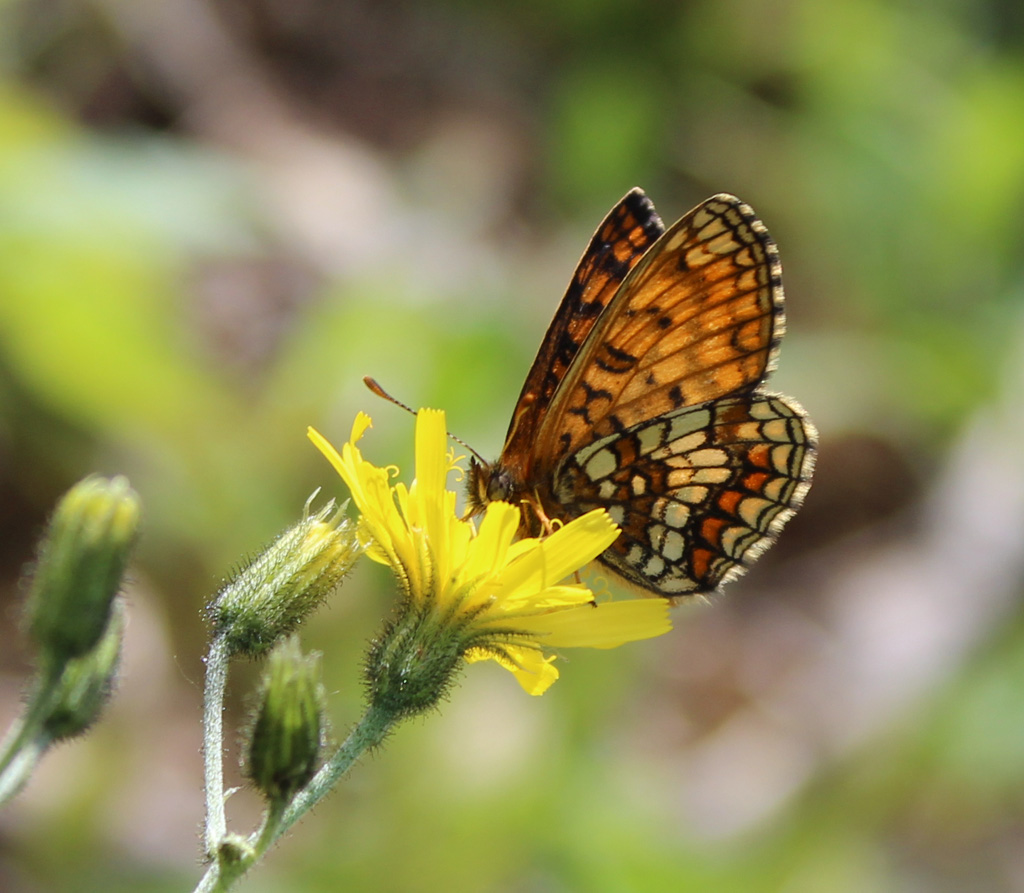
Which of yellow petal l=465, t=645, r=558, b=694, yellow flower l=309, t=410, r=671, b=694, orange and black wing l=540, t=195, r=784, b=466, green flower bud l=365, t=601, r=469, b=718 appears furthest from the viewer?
orange and black wing l=540, t=195, r=784, b=466

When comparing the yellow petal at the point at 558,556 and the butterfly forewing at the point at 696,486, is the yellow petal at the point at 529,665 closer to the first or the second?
the yellow petal at the point at 558,556

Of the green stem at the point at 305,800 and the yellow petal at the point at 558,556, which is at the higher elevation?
the yellow petal at the point at 558,556

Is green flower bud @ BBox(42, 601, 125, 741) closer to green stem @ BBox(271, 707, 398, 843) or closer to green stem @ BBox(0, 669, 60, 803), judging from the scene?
green stem @ BBox(0, 669, 60, 803)

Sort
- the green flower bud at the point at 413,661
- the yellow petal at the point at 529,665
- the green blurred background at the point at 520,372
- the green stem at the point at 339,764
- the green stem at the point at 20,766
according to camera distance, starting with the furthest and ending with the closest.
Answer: the green blurred background at the point at 520,372
the yellow petal at the point at 529,665
the green flower bud at the point at 413,661
the green stem at the point at 339,764
the green stem at the point at 20,766

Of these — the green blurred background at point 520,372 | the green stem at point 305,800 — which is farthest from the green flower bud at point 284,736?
the green blurred background at point 520,372

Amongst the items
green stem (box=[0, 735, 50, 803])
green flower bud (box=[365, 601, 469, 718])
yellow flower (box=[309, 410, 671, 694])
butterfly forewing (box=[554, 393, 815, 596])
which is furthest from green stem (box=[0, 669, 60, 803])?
butterfly forewing (box=[554, 393, 815, 596])

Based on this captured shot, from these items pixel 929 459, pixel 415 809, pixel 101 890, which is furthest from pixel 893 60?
pixel 101 890
